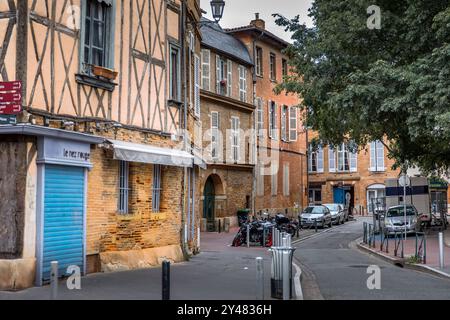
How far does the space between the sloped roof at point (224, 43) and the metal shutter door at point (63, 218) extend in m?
20.4

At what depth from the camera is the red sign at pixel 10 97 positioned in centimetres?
1043

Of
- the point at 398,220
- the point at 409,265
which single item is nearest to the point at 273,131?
the point at 398,220

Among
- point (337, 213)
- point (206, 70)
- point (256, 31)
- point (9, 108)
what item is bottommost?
point (337, 213)

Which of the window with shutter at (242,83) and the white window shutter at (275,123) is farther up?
the window with shutter at (242,83)

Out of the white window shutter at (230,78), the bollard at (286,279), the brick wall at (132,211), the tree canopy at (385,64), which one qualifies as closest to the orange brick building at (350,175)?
the white window shutter at (230,78)

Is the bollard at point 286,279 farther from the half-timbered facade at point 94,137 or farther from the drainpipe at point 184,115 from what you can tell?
the drainpipe at point 184,115

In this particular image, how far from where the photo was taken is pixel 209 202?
105 ft

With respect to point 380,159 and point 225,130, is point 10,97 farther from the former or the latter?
point 380,159

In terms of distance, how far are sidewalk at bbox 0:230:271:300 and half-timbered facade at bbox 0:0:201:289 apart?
61 cm

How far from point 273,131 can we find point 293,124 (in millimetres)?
3541

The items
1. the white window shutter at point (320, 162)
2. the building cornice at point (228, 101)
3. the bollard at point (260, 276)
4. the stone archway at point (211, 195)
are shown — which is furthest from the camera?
the white window shutter at point (320, 162)
